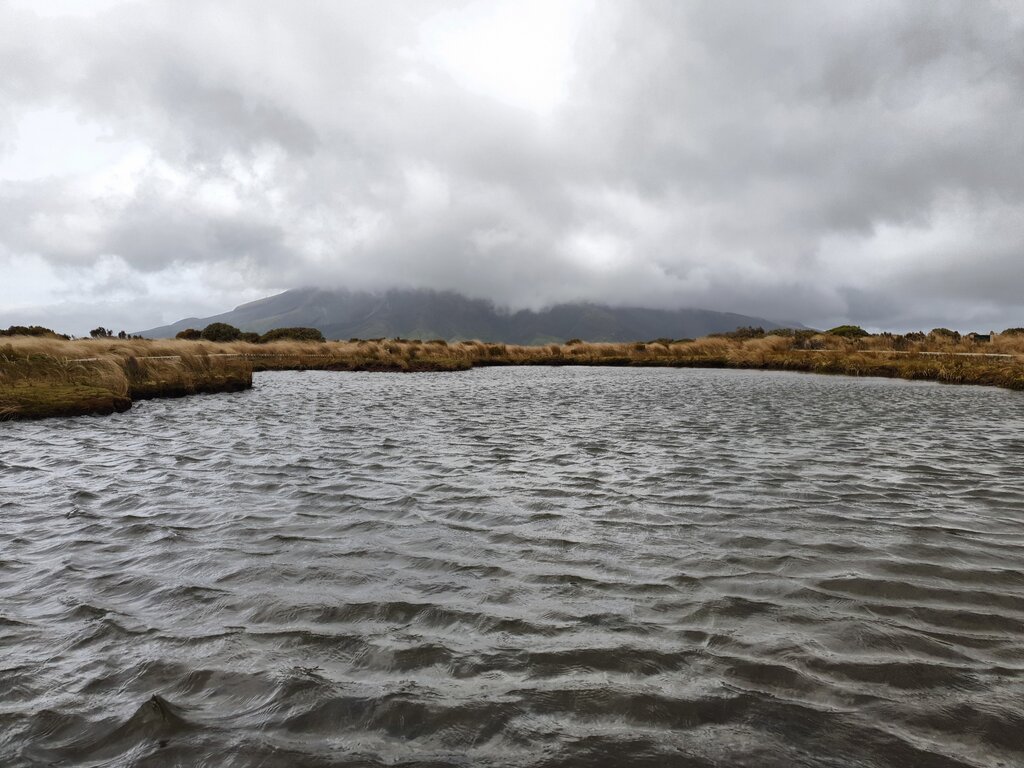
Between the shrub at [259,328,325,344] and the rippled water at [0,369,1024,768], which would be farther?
the shrub at [259,328,325,344]

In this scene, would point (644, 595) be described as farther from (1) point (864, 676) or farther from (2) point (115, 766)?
(2) point (115, 766)

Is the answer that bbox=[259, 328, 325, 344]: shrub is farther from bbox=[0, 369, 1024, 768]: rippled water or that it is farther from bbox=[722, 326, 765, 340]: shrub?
bbox=[0, 369, 1024, 768]: rippled water

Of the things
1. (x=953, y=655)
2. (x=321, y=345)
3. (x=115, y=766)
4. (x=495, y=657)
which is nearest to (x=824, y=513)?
(x=953, y=655)

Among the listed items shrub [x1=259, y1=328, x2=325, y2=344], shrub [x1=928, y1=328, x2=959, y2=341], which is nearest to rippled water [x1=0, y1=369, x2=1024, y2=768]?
shrub [x1=928, y1=328, x2=959, y2=341]

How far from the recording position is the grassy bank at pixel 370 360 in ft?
68.9

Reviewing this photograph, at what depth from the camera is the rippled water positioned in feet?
9.77

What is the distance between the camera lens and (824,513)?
7078 millimetres

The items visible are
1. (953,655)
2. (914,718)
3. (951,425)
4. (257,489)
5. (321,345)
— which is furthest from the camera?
(321,345)

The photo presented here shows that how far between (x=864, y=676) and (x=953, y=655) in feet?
2.49

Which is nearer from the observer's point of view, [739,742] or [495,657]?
[739,742]

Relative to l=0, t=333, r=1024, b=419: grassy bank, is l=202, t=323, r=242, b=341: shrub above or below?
above

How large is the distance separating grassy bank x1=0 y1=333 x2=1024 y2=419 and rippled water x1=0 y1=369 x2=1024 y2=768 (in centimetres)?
1322

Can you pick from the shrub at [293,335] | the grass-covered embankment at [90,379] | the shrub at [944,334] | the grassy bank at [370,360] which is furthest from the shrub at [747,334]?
the grass-covered embankment at [90,379]

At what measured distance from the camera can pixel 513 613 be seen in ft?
14.5
